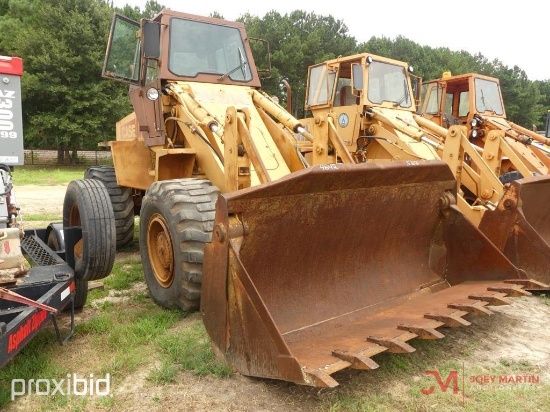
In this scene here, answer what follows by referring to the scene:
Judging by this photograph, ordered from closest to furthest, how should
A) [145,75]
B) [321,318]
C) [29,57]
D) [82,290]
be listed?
[321,318], [82,290], [145,75], [29,57]

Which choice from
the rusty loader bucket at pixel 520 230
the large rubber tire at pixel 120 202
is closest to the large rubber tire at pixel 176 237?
the large rubber tire at pixel 120 202

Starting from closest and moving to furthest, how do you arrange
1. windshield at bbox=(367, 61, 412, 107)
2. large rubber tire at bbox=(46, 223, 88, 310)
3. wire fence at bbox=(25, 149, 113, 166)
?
1. large rubber tire at bbox=(46, 223, 88, 310)
2. windshield at bbox=(367, 61, 412, 107)
3. wire fence at bbox=(25, 149, 113, 166)

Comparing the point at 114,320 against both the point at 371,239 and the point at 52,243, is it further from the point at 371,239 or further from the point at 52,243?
the point at 371,239

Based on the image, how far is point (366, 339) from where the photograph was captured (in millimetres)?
3129

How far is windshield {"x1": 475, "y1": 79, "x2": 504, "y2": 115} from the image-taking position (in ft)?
33.9

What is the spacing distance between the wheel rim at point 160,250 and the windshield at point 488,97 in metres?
7.94

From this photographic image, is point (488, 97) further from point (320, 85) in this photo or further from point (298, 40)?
point (298, 40)

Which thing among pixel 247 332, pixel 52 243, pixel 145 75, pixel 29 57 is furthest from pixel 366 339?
pixel 29 57

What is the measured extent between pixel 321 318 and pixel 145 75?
3726 mm

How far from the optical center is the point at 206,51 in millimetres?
5879

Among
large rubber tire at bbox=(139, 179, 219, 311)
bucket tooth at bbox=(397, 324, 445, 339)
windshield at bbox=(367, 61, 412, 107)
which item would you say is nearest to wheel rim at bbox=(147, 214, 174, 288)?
large rubber tire at bbox=(139, 179, 219, 311)

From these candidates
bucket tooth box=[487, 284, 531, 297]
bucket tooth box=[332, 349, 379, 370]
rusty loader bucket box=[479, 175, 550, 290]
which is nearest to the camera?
bucket tooth box=[332, 349, 379, 370]

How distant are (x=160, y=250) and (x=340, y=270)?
1660 millimetres

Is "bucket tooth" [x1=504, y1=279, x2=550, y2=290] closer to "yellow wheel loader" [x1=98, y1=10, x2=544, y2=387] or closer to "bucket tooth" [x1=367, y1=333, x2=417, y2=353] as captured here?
"yellow wheel loader" [x1=98, y1=10, x2=544, y2=387]
